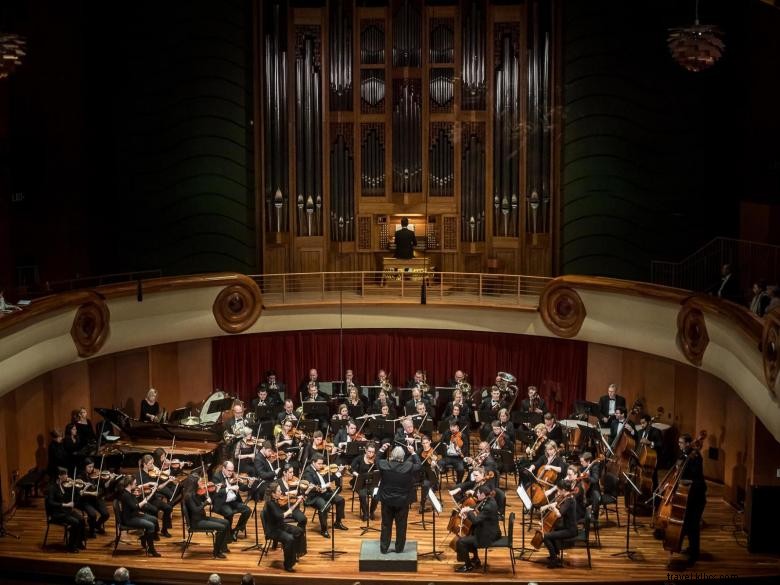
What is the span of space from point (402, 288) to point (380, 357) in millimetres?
1483

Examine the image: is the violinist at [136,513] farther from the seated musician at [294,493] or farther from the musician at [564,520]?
the musician at [564,520]

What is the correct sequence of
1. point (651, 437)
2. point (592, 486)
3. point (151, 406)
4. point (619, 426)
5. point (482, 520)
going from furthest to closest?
point (151, 406) < point (619, 426) < point (651, 437) < point (592, 486) < point (482, 520)

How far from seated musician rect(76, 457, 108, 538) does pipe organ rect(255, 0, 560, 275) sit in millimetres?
6620

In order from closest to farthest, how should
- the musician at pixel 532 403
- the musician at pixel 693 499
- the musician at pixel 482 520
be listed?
1. the musician at pixel 482 520
2. the musician at pixel 693 499
3. the musician at pixel 532 403

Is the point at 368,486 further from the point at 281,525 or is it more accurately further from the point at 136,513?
the point at 136,513

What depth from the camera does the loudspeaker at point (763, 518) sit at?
1266 centimetres

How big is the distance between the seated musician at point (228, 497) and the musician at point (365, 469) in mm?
1411

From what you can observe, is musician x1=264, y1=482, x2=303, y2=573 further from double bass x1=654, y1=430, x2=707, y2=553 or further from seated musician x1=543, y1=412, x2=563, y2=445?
double bass x1=654, y1=430, x2=707, y2=553

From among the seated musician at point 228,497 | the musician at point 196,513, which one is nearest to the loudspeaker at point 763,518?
the seated musician at point 228,497

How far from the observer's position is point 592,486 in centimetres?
1267

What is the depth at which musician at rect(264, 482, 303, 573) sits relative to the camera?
1184 centimetres

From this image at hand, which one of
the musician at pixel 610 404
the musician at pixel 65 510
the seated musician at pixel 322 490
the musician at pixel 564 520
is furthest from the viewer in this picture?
the musician at pixel 610 404

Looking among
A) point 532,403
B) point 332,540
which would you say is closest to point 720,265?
point 532,403

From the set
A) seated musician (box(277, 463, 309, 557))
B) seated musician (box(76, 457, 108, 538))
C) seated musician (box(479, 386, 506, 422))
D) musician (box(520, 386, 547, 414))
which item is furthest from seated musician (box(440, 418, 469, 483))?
seated musician (box(76, 457, 108, 538))
